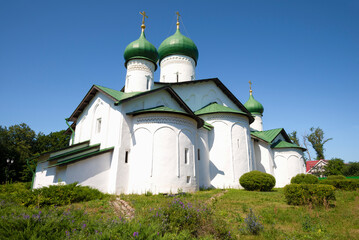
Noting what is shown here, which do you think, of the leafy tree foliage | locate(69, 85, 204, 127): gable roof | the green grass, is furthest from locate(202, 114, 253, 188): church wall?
the leafy tree foliage

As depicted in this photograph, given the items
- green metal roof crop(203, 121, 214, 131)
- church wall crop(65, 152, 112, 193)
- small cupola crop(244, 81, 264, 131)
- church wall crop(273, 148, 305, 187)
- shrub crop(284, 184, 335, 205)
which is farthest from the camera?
small cupola crop(244, 81, 264, 131)

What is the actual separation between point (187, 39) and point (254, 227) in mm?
19008

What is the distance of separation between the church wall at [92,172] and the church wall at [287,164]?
15.9 m

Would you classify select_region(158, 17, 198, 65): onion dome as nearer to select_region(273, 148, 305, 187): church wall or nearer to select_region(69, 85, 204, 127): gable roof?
select_region(69, 85, 204, 127): gable roof

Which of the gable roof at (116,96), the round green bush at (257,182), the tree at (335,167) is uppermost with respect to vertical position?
the gable roof at (116,96)

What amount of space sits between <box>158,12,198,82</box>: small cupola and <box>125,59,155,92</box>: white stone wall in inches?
207

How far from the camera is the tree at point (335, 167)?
30.2 m

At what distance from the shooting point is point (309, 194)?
886 cm

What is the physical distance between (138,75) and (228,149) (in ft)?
27.4

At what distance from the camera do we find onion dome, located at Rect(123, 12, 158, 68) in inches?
629

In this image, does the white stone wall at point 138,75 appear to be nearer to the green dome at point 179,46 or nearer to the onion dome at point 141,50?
the onion dome at point 141,50

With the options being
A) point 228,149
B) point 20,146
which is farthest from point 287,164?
point 20,146

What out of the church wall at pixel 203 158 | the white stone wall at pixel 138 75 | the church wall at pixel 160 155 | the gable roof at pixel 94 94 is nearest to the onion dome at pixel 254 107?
the church wall at pixel 203 158

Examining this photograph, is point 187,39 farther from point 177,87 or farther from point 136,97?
point 136,97
